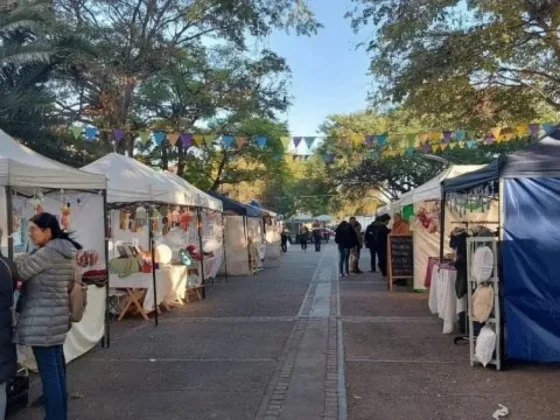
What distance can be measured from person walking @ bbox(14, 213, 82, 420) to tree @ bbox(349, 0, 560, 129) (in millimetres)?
8735

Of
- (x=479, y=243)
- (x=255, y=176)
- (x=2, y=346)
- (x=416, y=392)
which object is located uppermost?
(x=255, y=176)

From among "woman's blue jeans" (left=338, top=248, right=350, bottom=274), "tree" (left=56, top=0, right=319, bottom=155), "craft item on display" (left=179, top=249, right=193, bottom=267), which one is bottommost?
"woman's blue jeans" (left=338, top=248, right=350, bottom=274)

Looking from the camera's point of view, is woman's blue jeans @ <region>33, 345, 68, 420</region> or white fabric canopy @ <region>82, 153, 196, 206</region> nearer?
woman's blue jeans @ <region>33, 345, 68, 420</region>

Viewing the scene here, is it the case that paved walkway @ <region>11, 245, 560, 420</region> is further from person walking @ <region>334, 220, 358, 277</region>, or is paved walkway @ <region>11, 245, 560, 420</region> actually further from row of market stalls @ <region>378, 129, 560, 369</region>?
person walking @ <region>334, 220, 358, 277</region>

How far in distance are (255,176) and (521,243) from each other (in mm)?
25370

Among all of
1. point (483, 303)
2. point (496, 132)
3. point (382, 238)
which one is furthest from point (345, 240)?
point (483, 303)

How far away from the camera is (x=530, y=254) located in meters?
6.31

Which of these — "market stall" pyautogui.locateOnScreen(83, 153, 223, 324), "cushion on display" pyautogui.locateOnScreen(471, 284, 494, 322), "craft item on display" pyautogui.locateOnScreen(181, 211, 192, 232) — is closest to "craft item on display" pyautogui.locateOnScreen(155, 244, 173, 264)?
"market stall" pyautogui.locateOnScreen(83, 153, 223, 324)

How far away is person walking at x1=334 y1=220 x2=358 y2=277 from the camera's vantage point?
16875 mm

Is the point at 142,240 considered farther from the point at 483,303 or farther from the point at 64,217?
the point at 483,303

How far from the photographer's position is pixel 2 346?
387 cm

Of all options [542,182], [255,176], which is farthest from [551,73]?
[255,176]

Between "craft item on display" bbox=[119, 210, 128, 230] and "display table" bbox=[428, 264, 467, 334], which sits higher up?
"craft item on display" bbox=[119, 210, 128, 230]

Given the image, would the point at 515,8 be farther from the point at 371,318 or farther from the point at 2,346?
the point at 2,346
